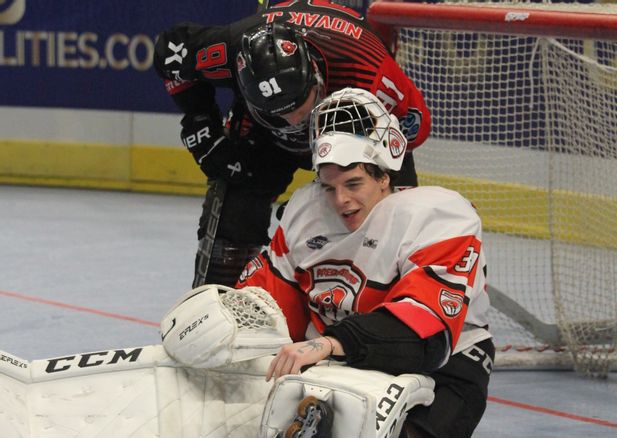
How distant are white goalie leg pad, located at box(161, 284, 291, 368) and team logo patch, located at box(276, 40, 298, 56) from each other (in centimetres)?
83

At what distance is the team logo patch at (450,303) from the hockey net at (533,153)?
1.49 metres

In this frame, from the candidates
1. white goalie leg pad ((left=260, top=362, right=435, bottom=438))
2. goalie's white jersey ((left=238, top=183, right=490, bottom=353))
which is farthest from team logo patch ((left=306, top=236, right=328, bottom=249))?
white goalie leg pad ((left=260, top=362, right=435, bottom=438))

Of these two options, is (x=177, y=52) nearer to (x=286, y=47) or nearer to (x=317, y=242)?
(x=286, y=47)

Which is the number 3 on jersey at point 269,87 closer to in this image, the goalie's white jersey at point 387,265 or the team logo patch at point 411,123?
the goalie's white jersey at point 387,265

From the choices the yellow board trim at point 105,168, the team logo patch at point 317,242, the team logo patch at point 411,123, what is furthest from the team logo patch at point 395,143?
the yellow board trim at point 105,168

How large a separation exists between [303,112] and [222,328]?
94cm

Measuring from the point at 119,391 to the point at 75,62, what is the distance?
4960 mm

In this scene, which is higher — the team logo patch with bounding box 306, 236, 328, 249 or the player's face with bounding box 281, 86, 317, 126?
the player's face with bounding box 281, 86, 317, 126

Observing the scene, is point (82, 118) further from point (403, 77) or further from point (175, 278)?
point (403, 77)

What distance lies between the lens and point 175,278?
18.3 feet

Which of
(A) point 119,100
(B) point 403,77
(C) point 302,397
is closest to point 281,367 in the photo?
(C) point 302,397

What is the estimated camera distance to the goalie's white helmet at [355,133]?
106 inches

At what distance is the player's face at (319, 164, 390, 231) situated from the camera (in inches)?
106

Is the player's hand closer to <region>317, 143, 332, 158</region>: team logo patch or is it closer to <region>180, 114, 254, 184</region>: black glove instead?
<region>317, 143, 332, 158</region>: team logo patch
